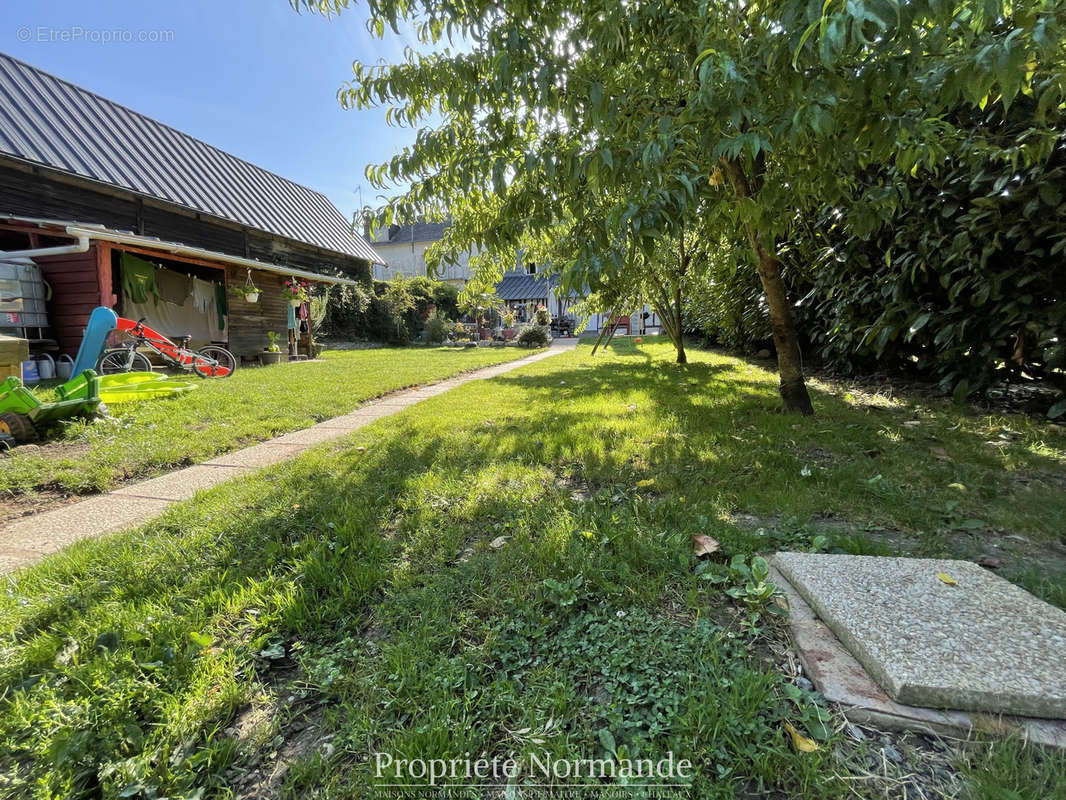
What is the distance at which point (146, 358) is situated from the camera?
23.9 feet

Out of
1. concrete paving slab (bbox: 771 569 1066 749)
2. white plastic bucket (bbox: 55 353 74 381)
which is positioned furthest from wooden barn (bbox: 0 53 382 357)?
concrete paving slab (bbox: 771 569 1066 749)

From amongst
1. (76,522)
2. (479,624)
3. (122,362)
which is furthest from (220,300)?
(479,624)

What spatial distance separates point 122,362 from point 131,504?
6.62 m

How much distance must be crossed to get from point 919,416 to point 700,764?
443cm

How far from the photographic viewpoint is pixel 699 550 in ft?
5.87

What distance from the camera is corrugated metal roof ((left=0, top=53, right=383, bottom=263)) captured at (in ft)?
31.2

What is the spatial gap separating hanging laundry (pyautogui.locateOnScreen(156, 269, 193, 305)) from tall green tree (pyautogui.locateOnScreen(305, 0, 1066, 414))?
10275mm

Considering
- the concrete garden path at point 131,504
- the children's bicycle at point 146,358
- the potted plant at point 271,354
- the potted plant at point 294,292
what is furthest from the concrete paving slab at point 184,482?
the potted plant at point 294,292

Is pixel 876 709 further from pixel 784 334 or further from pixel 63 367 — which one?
pixel 63 367

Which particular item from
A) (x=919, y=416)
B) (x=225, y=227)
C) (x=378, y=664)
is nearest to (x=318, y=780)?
(x=378, y=664)

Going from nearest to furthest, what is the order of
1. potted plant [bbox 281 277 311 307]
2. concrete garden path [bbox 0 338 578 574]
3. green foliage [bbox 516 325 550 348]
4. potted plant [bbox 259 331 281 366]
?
1. concrete garden path [bbox 0 338 578 574]
2. potted plant [bbox 259 331 281 366]
3. potted plant [bbox 281 277 311 307]
4. green foliage [bbox 516 325 550 348]

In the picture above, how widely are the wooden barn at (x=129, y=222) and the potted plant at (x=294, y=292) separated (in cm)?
22

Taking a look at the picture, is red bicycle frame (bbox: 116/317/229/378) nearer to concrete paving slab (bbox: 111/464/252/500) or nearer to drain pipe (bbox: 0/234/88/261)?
drain pipe (bbox: 0/234/88/261)

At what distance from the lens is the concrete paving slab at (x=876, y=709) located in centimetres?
98
